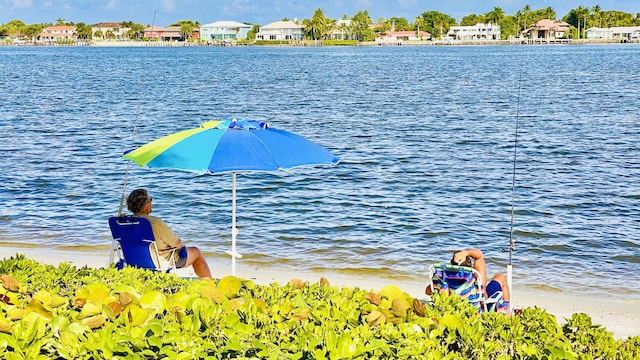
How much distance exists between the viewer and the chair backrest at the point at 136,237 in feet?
28.8

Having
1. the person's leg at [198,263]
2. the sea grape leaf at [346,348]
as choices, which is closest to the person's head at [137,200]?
the person's leg at [198,263]

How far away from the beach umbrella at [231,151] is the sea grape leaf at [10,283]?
8.73 feet

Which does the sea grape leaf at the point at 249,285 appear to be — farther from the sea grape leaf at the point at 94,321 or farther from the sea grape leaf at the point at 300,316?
the sea grape leaf at the point at 94,321

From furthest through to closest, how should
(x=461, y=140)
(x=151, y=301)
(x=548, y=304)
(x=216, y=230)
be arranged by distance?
(x=461, y=140) < (x=216, y=230) < (x=548, y=304) < (x=151, y=301)

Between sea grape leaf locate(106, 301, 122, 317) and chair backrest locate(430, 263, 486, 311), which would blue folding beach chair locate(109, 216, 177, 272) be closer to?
chair backrest locate(430, 263, 486, 311)

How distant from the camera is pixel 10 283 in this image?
5.81m

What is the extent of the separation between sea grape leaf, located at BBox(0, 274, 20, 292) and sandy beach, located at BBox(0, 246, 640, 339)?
439 cm

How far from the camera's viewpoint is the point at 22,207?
1752cm

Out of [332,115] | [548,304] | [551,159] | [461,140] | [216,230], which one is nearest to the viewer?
[548,304]

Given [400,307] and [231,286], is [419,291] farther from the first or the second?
[400,307]

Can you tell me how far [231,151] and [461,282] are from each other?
267 centimetres

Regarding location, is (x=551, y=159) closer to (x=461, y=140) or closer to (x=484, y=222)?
(x=461, y=140)

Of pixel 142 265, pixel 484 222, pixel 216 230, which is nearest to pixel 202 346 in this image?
pixel 142 265

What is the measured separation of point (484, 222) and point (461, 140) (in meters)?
14.5
